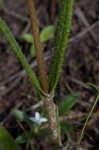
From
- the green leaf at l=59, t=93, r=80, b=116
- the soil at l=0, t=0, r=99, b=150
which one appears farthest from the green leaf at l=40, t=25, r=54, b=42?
the green leaf at l=59, t=93, r=80, b=116

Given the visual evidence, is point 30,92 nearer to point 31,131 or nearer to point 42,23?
point 31,131

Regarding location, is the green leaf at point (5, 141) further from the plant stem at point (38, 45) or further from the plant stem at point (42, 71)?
the plant stem at point (38, 45)

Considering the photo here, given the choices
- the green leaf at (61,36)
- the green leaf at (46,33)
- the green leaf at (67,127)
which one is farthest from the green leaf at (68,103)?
the green leaf at (46,33)

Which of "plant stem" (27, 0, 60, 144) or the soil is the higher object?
"plant stem" (27, 0, 60, 144)

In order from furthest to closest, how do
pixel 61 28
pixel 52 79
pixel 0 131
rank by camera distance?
pixel 0 131
pixel 52 79
pixel 61 28

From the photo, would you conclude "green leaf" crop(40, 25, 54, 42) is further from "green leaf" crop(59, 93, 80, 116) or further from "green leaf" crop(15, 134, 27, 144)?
"green leaf" crop(15, 134, 27, 144)

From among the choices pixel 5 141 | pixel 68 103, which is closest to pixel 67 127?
pixel 68 103

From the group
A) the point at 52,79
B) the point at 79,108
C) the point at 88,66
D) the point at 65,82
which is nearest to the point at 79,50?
the point at 88,66
